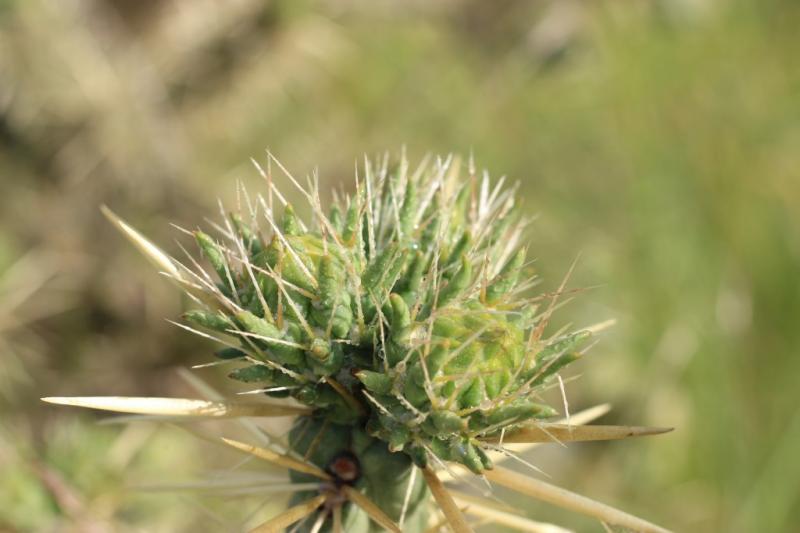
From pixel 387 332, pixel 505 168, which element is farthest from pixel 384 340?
pixel 505 168

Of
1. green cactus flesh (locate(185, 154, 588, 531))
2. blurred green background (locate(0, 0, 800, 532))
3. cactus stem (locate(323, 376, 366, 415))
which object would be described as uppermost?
green cactus flesh (locate(185, 154, 588, 531))

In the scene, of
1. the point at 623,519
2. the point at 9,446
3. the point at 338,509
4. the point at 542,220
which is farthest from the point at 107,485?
the point at 542,220

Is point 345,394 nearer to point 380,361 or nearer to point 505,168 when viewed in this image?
point 380,361

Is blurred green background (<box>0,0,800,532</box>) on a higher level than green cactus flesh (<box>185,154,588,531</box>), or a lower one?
lower

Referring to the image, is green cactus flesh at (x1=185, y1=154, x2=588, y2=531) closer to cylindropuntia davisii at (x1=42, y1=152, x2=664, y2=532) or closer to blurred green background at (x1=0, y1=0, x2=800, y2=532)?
cylindropuntia davisii at (x1=42, y1=152, x2=664, y2=532)

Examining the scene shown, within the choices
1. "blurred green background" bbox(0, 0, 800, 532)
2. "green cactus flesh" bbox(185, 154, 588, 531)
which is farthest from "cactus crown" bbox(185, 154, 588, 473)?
"blurred green background" bbox(0, 0, 800, 532)

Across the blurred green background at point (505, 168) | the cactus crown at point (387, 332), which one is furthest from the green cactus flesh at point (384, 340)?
the blurred green background at point (505, 168)

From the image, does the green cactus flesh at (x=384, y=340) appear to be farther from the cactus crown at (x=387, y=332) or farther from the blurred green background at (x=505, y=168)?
the blurred green background at (x=505, y=168)

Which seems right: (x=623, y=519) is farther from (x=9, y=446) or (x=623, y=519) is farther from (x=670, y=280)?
(x=670, y=280)
